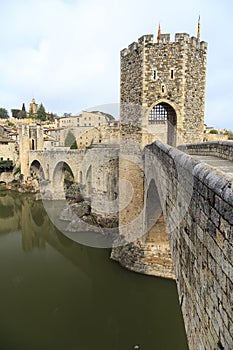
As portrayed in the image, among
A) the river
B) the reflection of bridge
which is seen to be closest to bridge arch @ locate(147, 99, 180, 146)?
the reflection of bridge

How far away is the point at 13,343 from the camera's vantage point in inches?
265

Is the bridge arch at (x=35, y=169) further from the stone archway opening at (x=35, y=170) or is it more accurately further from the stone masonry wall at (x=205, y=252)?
the stone masonry wall at (x=205, y=252)

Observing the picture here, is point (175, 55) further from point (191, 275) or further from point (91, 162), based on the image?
point (91, 162)

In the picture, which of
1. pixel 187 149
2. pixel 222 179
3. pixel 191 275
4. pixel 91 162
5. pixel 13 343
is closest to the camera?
pixel 222 179

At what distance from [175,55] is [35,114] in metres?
58.4

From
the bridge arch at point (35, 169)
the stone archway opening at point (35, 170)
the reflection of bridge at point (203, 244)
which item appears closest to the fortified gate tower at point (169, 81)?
the reflection of bridge at point (203, 244)

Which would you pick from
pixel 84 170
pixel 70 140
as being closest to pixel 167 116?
pixel 84 170

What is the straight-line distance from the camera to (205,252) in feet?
7.84

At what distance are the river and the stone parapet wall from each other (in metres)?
4.50

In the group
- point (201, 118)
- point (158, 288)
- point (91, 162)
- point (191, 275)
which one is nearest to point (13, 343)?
point (158, 288)

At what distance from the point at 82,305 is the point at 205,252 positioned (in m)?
6.93

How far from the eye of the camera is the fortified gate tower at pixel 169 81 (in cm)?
800

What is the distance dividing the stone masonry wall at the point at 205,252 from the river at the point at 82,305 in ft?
14.5

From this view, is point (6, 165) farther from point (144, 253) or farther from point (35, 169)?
point (144, 253)
